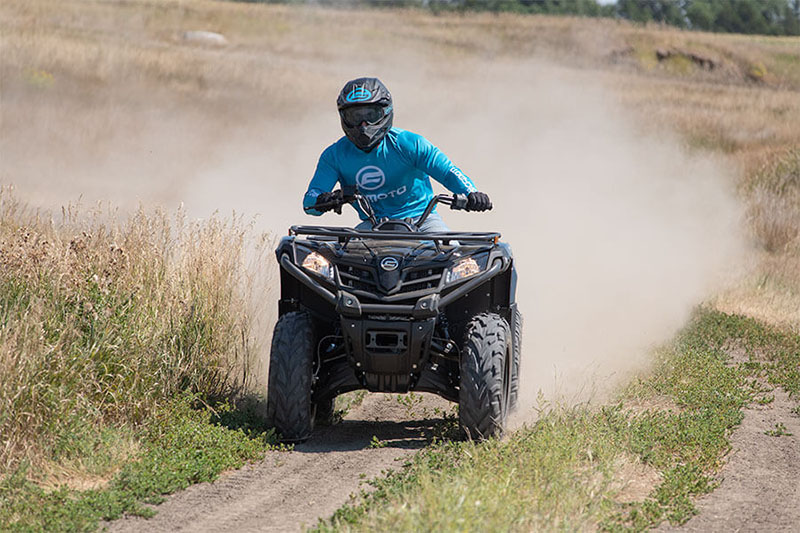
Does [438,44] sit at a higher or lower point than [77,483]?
higher

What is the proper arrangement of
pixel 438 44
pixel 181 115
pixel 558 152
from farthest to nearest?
pixel 438 44 → pixel 181 115 → pixel 558 152

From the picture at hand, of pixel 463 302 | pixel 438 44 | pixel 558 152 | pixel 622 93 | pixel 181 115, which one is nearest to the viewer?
pixel 463 302

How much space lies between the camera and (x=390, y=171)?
375 inches

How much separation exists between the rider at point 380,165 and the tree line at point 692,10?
2444 inches

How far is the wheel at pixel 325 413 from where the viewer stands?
364 inches

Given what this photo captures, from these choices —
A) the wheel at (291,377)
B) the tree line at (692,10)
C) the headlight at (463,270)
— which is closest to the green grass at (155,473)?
the wheel at (291,377)

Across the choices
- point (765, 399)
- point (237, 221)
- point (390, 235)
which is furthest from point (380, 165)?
point (237, 221)

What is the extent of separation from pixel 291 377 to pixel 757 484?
323cm

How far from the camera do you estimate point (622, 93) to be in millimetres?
38375

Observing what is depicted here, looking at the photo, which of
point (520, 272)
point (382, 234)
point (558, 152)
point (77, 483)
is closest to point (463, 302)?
point (382, 234)

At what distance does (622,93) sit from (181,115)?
48.2 ft

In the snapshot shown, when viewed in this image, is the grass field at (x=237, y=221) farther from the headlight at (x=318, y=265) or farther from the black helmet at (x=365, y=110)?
the black helmet at (x=365, y=110)

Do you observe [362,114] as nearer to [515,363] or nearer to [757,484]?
[515,363]

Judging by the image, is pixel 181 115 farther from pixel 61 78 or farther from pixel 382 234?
pixel 382 234
